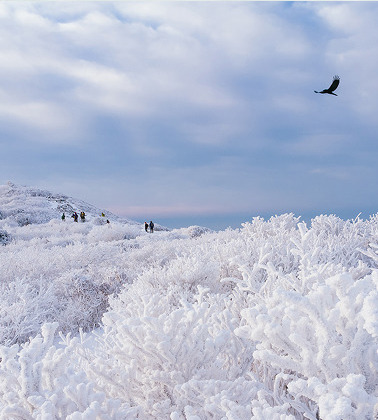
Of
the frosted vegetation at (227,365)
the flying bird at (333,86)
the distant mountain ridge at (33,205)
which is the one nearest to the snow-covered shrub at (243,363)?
the frosted vegetation at (227,365)

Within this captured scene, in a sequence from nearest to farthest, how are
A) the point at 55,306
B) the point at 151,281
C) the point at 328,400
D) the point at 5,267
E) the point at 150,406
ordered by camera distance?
the point at 328,400
the point at 150,406
the point at 151,281
the point at 55,306
the point at 5,267

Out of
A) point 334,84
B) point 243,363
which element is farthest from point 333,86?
point 243,363

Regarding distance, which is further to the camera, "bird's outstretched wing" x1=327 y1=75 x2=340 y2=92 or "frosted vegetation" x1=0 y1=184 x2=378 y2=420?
"bird's outstretched wing" x1=327 y1=75 x2=340 y2=92

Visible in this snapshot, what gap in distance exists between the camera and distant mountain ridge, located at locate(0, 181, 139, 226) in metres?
40.9

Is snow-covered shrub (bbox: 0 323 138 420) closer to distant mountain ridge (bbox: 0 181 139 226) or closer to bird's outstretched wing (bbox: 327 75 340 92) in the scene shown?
bird's outstretched wing (bbox: 327 75 340 92)

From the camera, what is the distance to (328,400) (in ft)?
5.05

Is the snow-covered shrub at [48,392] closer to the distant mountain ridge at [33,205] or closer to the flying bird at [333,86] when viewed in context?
the flying bird at [333,86]

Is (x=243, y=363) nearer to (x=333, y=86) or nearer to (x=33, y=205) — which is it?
(x=333, y=86)

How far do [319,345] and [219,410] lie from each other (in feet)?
2.10

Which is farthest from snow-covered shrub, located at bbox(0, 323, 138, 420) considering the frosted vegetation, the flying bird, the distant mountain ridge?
the distant mountain ridge

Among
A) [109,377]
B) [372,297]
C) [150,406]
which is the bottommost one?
[150,406]

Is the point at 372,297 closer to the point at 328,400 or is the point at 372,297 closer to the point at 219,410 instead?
the point at 328,400

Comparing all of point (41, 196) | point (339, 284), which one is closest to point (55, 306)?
point (339, 284)

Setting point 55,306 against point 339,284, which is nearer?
point 339,284
